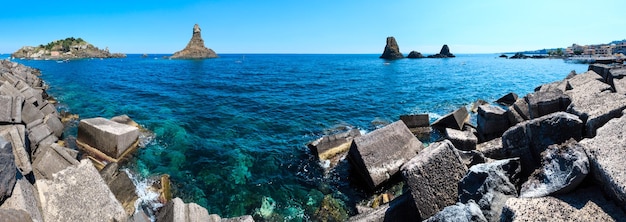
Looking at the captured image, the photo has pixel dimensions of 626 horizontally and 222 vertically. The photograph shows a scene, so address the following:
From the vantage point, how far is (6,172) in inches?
179

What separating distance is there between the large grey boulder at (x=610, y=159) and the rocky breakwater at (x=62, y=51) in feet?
507

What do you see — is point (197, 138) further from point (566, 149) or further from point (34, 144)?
point (566, 149)

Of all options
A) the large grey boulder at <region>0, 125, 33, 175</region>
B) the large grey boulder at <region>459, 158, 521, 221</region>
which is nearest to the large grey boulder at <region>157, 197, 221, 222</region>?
the large grey boulder at <region>0, 125, 33, 175</region>

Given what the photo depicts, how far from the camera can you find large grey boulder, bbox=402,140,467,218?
5.39m

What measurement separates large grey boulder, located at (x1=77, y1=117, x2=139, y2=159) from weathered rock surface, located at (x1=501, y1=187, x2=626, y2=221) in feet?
40.0

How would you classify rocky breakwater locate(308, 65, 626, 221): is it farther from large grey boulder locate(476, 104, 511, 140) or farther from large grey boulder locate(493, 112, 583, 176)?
large grey boulder locate(476, 104, 511, 140)

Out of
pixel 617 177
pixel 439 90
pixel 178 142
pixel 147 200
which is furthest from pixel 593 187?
pixel 439 90

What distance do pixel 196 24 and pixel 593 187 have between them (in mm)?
159495

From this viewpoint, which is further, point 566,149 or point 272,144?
point 272,144

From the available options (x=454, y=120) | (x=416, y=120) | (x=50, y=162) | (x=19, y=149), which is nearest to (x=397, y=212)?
(x=19, y=149)

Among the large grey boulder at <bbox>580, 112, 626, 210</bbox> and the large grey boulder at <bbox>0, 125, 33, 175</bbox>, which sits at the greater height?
the large grey boulder at <bbox>580, 112, 626, 210</bbox>

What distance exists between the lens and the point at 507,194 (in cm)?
443

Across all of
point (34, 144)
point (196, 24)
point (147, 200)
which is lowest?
point (147, 200)

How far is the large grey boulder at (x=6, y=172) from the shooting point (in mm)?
4418
